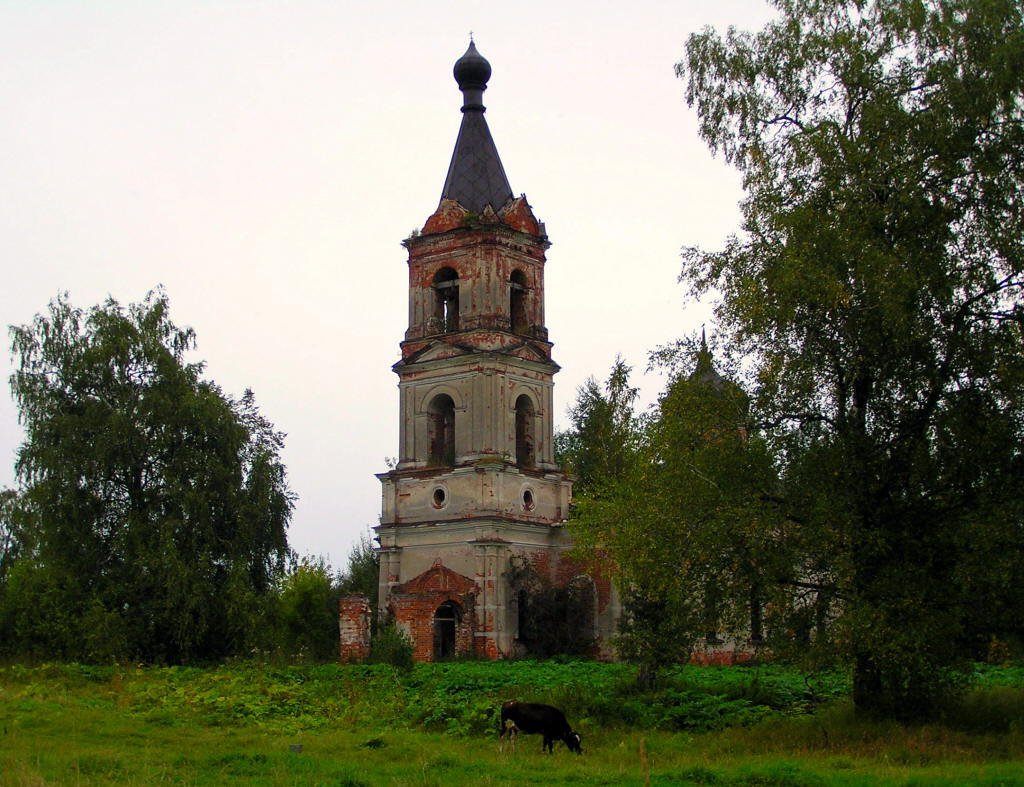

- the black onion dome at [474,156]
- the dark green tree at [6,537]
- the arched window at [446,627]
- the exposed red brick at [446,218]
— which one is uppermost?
the black onion dome at [474,156]

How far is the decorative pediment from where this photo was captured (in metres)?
37.7

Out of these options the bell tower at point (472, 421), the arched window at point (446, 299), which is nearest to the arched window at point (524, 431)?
the bell tower at point (472, 421)

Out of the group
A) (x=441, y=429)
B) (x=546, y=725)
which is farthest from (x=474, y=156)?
(x=546, y=725)

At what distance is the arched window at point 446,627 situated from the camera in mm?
37719

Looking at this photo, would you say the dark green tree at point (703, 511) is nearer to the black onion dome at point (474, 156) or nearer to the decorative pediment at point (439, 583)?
the decorative pediment at point (439, 583)

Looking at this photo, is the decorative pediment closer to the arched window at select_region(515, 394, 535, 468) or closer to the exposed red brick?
the arched window at select_region(515, 394, 535, 468)

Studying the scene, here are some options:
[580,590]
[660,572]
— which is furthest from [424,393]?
[660,572]

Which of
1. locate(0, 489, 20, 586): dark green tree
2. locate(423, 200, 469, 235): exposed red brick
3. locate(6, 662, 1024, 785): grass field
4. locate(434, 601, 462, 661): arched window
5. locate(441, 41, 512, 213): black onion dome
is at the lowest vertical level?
locate(6, 662, 1024, 785): grass field

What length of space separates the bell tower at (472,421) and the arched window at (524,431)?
1.7 inches

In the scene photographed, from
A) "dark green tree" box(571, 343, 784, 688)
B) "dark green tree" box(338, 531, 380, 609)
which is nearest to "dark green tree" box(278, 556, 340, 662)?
"dark green tree" box(338, 531, 380, 609)

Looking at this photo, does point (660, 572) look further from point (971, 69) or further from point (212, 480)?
point (212, 480)

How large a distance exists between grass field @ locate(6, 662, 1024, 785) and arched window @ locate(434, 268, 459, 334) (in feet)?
48.9

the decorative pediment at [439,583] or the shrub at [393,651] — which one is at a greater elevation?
the decorative pediment at [439,583]

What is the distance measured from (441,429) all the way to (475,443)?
2.43m
